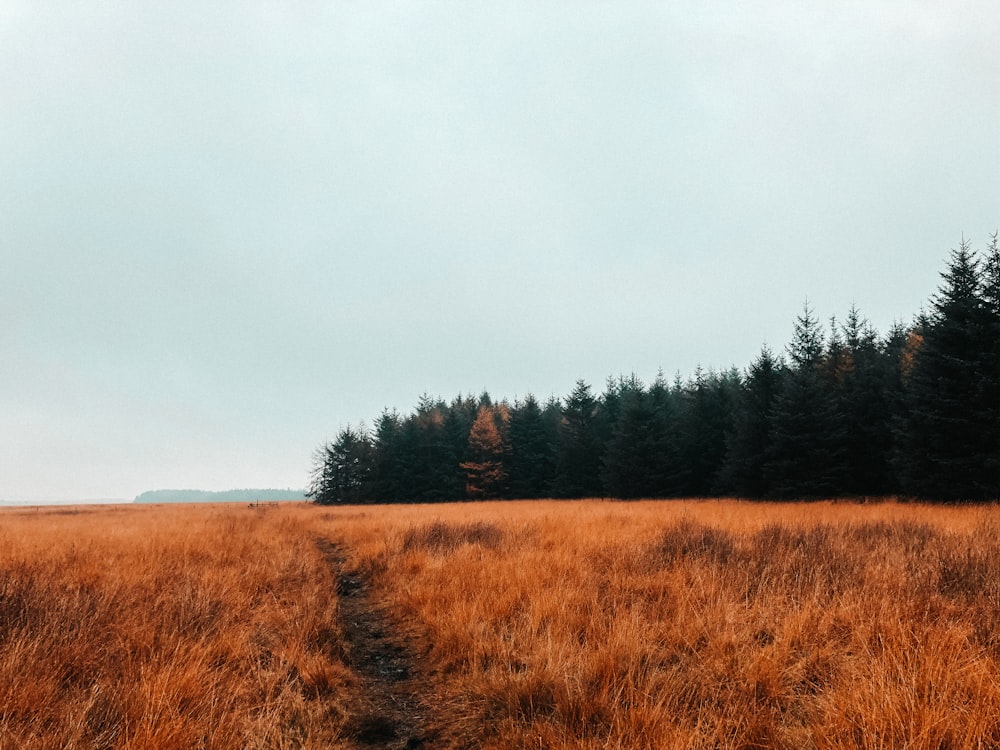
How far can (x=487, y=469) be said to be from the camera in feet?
163

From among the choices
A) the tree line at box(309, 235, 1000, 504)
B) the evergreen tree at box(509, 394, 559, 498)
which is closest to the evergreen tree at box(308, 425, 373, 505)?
the tree line at box(309, 235, 1000, 504)

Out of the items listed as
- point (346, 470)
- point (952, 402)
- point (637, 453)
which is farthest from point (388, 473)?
point (952, 402)

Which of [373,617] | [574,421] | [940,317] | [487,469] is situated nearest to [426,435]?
[487,469]

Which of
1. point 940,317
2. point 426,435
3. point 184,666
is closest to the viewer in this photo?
point 184,666

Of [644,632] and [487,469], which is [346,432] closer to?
[487,469]

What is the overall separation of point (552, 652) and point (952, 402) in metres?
23.0

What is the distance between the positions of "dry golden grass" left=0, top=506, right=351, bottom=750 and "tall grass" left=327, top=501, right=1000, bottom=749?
3.77 feet

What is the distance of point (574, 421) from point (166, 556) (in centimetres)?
4474

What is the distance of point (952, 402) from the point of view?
1884cm

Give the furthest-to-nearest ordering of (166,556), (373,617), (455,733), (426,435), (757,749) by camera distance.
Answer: (426,435) < (166,556) < (373,617) < (455,733) < (757,749)

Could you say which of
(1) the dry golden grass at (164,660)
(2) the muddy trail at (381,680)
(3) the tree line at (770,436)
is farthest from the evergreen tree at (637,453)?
(1) the dry golden grass at (164,660)

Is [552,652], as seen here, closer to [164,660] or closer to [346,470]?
[164,660]

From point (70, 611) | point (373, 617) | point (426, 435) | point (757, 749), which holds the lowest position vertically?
point (373, 617)

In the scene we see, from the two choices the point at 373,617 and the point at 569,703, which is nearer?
the point at 569,703
